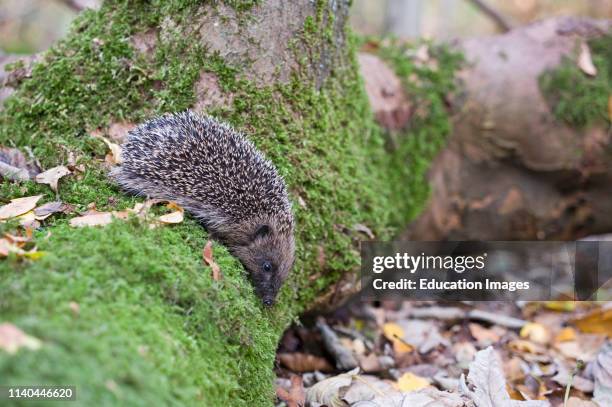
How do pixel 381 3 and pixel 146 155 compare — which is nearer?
pixel 146 155

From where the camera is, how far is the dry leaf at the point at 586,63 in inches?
300

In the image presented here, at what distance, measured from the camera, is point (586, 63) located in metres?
7.65

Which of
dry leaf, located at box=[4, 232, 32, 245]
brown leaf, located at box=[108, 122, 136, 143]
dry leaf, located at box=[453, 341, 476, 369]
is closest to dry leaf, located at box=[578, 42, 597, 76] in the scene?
Answer: dry leaf, located at box=[453, 341, 476, 369]

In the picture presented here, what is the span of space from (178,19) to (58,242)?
2.46 metres

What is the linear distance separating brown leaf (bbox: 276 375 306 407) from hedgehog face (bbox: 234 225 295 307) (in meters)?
0.71

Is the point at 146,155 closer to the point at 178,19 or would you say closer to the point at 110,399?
the point at 178,19

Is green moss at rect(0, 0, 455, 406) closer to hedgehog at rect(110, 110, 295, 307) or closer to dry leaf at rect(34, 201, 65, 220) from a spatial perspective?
dry leaf at rect(34, 201, 65, 220)

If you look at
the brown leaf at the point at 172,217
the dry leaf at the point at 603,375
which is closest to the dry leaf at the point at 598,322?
the dry leaf at the point at 603,375

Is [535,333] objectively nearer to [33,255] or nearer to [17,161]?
[33,255]

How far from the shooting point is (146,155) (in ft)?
14.6

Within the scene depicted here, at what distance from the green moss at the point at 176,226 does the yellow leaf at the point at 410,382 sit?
104 cm

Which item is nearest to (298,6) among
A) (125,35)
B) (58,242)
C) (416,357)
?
(125,35)

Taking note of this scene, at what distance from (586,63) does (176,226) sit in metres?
6.14

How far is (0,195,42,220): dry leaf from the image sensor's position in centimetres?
376
